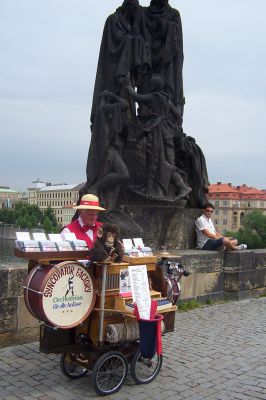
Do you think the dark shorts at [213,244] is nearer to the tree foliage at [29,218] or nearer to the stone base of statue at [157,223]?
the stone base of statue at [157,223]

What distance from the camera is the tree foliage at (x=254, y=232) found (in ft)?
246

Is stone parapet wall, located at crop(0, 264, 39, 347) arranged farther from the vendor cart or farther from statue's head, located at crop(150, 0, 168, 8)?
statue's head, located at crop(150, 0, 168, 8)

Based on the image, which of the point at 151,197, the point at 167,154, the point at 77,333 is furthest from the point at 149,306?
the point at 167,154

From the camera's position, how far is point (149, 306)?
168 inches

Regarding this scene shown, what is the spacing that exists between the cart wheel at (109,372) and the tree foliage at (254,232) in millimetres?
71750

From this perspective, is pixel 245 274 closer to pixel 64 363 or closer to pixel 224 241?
pixel 224 241

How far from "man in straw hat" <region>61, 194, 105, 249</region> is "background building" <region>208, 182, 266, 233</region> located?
355ft

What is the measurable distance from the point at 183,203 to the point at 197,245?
90 centimetres

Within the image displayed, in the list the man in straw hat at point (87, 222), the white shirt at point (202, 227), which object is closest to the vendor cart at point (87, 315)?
the man in straw hat at point (87, 222)

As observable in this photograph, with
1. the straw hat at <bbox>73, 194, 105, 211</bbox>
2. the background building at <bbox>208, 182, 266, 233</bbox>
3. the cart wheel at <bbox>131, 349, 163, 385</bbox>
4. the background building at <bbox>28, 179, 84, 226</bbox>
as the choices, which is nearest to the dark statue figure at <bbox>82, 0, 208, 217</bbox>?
the straw hat at <bbox>73, 194, 105, 211</bbox>

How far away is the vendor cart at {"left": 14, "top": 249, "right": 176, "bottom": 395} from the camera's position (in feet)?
12.8

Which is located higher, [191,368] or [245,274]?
[245,274]

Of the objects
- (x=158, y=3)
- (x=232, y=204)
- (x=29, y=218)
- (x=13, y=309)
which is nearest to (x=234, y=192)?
(x=232, y=204)

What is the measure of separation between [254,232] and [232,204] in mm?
32470
